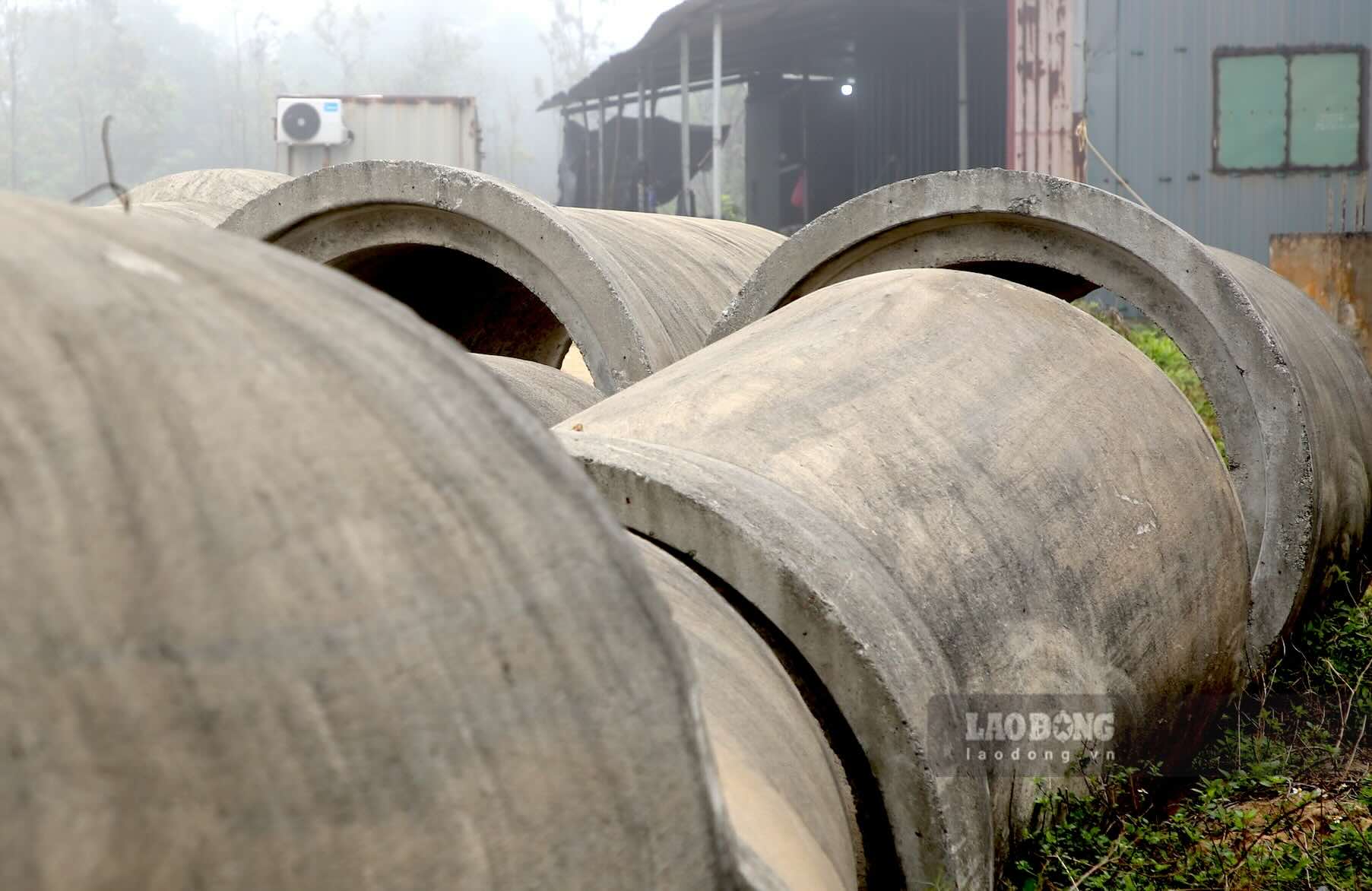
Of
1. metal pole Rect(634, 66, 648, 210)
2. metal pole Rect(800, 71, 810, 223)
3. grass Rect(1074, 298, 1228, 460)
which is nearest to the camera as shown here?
grass Rect(1074, 298, 1228, 460)

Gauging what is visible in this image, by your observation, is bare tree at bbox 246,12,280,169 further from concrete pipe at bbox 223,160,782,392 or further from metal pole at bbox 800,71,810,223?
concrete pipe at bbox 223,160,782,392

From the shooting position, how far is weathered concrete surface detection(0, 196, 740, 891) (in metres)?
1.03

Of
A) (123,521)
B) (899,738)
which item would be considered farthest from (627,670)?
(899,738)

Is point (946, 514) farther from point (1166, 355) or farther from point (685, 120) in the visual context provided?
point (685, 120)

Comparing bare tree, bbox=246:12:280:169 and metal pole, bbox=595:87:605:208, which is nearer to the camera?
metal pole, bbox=595:87:605:208

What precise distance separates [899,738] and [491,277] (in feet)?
14.8

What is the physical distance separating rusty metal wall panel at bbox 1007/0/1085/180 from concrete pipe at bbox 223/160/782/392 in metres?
7.95

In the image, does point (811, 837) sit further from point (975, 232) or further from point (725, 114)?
point (725, 114)

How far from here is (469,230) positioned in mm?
5078

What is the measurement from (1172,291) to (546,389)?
2.06 m

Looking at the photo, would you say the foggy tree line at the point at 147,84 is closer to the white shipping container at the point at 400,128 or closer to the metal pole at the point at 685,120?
the metal pole at the point at 685,120

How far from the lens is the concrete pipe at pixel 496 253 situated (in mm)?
4789

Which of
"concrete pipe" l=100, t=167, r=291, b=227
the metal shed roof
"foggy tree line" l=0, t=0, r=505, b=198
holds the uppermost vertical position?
"foggy tree line" l=0, t=0, r=505, b=198

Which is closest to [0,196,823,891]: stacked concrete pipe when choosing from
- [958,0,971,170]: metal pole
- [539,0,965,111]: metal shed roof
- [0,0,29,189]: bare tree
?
[958,0,971,170]: metal pole
